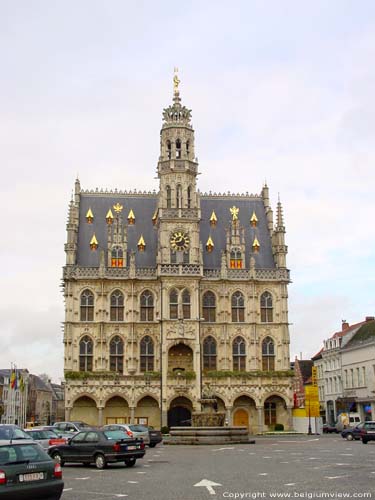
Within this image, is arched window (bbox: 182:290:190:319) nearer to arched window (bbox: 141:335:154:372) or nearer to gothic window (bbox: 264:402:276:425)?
arched window (bbox: 141:335:154:372)

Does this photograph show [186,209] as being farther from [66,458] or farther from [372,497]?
[372,497]

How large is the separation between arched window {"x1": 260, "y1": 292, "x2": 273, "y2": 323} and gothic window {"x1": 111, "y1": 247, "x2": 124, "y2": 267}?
15176mm

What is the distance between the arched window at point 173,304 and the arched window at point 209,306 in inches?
137

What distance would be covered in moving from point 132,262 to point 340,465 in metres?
47.0

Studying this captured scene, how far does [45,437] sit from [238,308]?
40.8 m

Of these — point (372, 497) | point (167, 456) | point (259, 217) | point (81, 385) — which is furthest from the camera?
point (259, 217)

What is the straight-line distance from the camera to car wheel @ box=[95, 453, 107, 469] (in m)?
27.3

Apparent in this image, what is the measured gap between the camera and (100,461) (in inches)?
1078

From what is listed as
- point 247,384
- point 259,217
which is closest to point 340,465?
point 247,384

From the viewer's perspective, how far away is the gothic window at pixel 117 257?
7181 cm

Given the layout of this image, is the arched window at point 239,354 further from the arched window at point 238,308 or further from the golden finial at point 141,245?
the golden finial at point 141,245

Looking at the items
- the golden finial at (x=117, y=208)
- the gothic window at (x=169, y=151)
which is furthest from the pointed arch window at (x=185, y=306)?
the gothic window at (x=169, y=151)

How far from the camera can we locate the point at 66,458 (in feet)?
94.0

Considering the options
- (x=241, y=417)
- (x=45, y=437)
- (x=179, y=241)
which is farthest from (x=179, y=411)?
(x=45, y=437)
